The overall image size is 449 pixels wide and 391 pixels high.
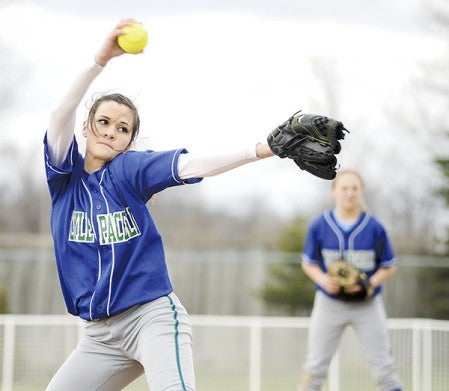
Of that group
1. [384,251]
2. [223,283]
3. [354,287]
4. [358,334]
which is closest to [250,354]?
[358,334]

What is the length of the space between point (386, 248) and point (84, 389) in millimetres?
4457

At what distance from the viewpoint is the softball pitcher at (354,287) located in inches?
328

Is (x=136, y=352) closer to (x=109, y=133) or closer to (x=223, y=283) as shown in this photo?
(x=109, y=133)

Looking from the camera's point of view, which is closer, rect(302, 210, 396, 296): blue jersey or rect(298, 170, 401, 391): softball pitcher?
rect(298, 170, 401, 391): softball pitcher

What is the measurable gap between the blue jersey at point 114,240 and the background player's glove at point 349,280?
12.3ft

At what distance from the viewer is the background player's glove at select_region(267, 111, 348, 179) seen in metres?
4.11

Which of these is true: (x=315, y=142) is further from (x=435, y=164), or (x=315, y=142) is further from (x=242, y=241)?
(x=242, y=241)

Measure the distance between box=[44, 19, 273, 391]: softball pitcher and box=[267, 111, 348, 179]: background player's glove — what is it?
34cm

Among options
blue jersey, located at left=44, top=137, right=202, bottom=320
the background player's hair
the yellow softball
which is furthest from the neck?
the yellow softball

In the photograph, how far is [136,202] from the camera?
4555mm

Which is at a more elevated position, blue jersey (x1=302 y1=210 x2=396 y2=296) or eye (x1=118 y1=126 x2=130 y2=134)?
eye (x1=118 y1=126 x2=130 y2=134)

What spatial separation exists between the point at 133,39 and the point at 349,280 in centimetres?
436

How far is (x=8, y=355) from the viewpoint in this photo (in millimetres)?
11172

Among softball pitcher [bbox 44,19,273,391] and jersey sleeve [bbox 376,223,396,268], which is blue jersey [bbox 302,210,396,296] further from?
softball pitcher [bbox 44,19,273,391]
